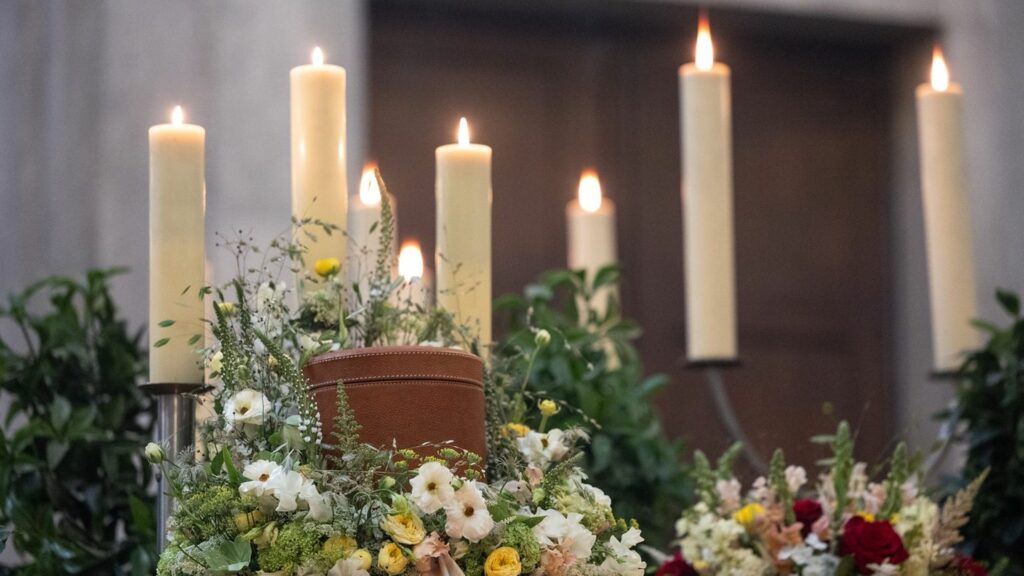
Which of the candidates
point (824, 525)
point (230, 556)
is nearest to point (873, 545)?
point (824, 525)

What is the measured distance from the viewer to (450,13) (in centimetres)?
362

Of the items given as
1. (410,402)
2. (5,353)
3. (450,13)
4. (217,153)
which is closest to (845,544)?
(410,402)

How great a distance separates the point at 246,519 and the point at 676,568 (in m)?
0.63

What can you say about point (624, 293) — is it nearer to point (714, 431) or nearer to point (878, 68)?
point (714, 431)

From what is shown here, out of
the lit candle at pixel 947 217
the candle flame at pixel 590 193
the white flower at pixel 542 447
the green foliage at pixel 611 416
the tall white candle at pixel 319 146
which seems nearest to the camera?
the white flower at pixel 542 447

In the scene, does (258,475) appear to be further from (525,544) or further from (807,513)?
(807,513)

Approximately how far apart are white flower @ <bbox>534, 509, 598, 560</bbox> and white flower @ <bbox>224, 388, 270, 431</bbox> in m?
0.24

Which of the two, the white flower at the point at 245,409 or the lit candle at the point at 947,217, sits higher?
the lit candle at the point at 947,217

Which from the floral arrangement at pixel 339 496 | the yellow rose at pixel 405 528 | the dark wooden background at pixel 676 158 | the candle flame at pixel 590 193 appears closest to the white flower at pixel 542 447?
the floral arrangement at pixel 339 496

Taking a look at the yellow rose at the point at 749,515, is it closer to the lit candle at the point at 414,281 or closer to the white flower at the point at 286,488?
the lit candle at the point at 414,281

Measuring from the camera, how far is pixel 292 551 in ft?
3.74

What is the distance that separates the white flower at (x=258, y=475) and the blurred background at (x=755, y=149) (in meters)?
2.02

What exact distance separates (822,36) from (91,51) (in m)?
1.78

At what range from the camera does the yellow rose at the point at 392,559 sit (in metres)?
→ 1.13
